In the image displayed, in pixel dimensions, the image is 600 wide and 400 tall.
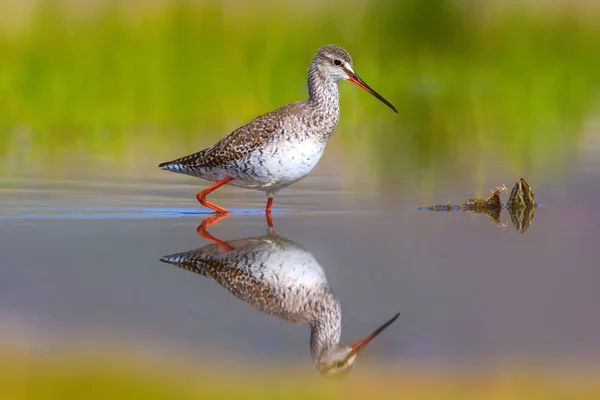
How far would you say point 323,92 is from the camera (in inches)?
349

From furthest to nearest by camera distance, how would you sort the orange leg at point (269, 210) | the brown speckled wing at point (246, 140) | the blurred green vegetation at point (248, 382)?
the brown speckled wing at point (246, 140)
the orange leg at point (269, 210)
the blurred green vegetation at point (248, 382)

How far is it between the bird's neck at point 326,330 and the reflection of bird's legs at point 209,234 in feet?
5.10

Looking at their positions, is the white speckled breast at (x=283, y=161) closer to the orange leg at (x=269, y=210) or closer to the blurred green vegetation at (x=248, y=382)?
the orange leg at (x=269, y=210)

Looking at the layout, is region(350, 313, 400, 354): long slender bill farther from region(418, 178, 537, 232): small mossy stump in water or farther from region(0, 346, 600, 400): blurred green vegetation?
region(418, 178, 537, 232): small mossy stump in water

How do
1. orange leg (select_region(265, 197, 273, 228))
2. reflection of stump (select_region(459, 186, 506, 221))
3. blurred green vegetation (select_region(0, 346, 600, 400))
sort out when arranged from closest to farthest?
blurred green vegetation (select_region(0, 346, 600, 400))
orange leg (select_region(265, 197, 273, 228))
reflection of stump (select_region(459, 186, 506, 221))

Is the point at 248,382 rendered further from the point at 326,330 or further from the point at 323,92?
the point at 323,92

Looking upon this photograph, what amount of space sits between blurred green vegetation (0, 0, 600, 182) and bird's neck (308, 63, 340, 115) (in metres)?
2.18

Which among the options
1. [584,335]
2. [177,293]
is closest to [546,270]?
[584,335]

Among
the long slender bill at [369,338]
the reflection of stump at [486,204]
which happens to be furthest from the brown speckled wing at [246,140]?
the long slender bill at [369,338]

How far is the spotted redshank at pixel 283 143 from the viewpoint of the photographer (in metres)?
8.34

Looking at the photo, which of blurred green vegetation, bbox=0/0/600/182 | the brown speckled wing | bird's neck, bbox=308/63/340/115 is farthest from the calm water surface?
blurred green vegetation, bbox=0/0/600/182

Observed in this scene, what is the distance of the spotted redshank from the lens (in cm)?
834

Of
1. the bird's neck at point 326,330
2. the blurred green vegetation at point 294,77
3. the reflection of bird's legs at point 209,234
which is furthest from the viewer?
the blurred green vegetation at point 294,77

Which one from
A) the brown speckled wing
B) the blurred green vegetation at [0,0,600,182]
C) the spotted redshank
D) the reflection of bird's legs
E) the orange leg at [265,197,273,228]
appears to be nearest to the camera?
the reflection of bird's legs
